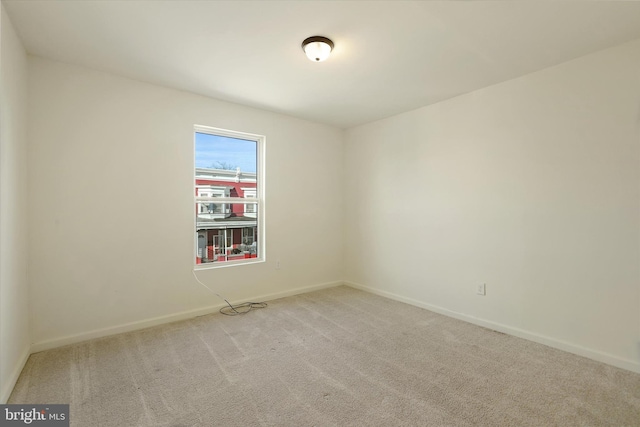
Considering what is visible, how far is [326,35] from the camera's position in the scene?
2.19 meters

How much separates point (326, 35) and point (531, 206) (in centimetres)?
237

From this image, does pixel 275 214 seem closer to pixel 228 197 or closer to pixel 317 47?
pixel 228 197

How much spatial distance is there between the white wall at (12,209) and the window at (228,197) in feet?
4.68

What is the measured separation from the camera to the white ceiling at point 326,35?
6.28 ft

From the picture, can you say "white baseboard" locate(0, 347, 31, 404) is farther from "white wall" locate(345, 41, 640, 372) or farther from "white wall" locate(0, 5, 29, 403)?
"white wall" locate(345, 41, 640, 372)

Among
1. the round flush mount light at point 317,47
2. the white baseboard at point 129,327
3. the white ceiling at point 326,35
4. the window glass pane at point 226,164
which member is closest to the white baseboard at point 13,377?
the white baseboard at point 129,327

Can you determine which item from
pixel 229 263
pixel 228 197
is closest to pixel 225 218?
pixel 228 197

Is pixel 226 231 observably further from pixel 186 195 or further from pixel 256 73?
pixel 256 73

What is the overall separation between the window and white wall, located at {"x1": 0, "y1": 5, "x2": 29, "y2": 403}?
143 cm

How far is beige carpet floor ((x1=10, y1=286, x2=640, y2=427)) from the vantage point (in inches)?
68.4

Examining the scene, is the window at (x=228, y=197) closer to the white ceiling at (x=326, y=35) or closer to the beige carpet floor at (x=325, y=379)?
the white ceiling at (x=326, y=35)

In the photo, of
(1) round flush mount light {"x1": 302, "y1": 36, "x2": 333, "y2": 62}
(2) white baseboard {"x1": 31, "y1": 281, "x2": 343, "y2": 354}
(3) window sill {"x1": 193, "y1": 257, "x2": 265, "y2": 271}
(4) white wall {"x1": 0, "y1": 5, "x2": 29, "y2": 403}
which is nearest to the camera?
(4) white wall {"x1": 0, "y1": 5, "x2": 29, "y2": 403}

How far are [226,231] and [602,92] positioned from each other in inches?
154

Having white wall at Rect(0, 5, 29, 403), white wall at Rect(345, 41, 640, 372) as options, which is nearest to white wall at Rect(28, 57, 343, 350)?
white wall at Rect(0, 5, 29, 403)
